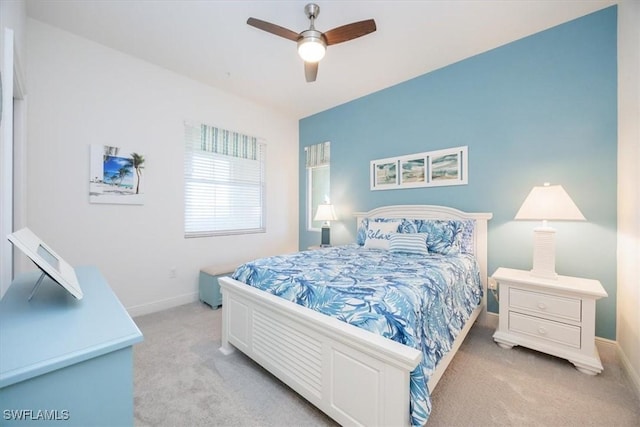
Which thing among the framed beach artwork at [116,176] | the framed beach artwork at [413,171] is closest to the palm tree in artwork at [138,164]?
the framed beach artwork at [116,176]

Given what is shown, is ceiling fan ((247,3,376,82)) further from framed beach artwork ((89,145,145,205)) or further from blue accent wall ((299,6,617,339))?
framed beach artwork ((89,145,145,205))

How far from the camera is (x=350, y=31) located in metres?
2.00

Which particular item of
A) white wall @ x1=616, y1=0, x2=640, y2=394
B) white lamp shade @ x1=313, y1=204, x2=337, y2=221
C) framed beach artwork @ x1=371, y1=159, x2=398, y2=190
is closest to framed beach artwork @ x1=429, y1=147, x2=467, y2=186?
framed beach artwork @ x1=371, y1=159, x2=398, y2=190

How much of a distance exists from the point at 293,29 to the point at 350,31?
2.40ft

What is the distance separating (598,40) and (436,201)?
1.90 meters

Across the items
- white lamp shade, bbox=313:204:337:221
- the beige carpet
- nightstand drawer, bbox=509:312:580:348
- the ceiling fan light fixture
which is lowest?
the beige carpet

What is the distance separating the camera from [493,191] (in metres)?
2.78

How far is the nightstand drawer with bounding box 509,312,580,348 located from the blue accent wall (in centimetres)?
60

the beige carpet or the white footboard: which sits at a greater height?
the white footboard

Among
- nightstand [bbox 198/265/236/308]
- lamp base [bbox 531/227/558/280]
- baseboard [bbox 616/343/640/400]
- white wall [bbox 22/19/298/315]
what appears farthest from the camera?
nightstand [bbox 198/265/236/308]

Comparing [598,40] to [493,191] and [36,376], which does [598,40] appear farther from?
[36,376]

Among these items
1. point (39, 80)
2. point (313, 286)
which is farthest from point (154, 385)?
point (39, 80)

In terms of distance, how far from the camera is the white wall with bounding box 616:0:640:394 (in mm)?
1755

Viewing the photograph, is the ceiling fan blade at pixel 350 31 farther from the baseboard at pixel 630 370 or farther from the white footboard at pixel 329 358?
the baseboard at pixel 630 370
